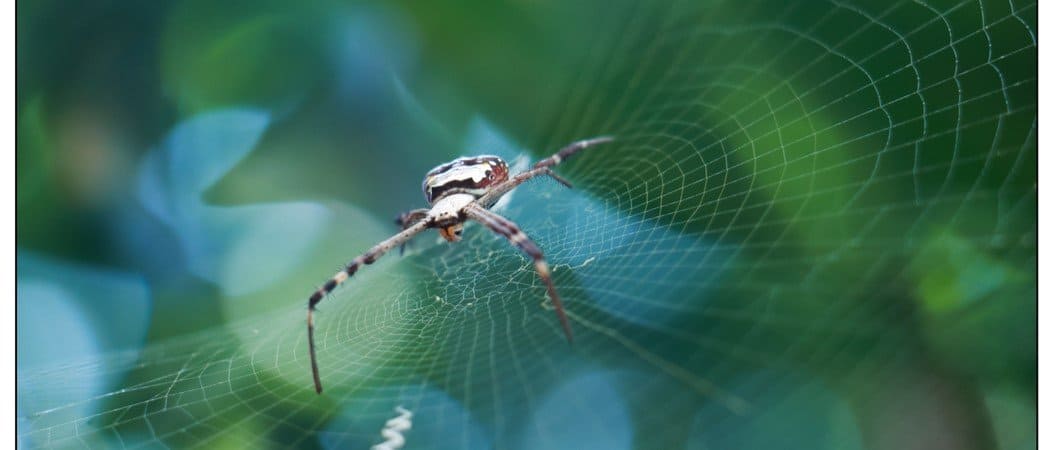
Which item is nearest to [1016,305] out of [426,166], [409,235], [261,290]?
[409,235]

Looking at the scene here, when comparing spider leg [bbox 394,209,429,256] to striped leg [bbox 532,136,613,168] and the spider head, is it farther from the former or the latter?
striped leg [bbox 532,136,613,168]

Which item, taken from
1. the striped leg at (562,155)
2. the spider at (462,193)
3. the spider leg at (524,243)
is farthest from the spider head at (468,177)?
the striped leg at (562,155)

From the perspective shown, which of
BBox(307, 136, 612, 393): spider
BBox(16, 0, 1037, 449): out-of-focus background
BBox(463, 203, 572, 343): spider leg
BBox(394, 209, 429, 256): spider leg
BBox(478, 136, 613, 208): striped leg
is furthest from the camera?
BBox(394, 209, 429, 256): spider leg

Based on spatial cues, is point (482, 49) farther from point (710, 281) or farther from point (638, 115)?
point (710, 281)

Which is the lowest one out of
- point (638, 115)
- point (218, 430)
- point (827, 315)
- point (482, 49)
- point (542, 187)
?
point (218, 430)

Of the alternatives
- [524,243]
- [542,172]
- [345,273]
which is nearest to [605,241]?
[524,243]

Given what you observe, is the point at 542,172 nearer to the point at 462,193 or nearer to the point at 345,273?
the point at 462,193

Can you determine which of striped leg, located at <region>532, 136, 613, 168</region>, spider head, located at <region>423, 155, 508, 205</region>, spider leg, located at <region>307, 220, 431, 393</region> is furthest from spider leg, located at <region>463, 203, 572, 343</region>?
striped leg, located at <region>532, 136, 613, 168</region>
